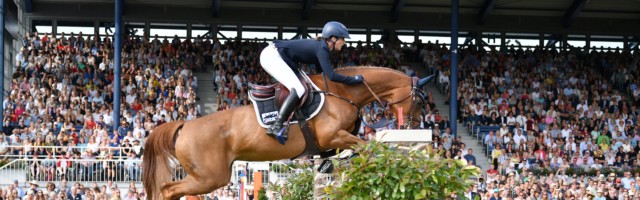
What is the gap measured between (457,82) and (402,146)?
16.5 metres

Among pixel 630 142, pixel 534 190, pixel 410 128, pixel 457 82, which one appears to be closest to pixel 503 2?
pixel 457 82

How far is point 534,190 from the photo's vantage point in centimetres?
1661

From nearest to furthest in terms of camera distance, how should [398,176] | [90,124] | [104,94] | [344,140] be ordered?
[398,176] < [344,140] < [90,124] < [104,94]

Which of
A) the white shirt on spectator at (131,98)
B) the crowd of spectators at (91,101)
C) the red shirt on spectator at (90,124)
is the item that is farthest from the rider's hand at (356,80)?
the white shirt on spectator at (131,98)

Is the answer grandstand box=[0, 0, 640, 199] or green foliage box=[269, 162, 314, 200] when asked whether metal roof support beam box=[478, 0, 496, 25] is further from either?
green foliage box=[269, 162, 314, 200]

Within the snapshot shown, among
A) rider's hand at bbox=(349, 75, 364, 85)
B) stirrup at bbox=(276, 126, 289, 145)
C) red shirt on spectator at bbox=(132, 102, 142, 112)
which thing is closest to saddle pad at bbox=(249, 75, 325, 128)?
stirrup at bbox=(276, 126, 289, 145)

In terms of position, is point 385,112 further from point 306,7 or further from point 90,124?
point 306,7

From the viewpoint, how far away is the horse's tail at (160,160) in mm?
8523

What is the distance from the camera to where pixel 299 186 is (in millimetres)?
8922

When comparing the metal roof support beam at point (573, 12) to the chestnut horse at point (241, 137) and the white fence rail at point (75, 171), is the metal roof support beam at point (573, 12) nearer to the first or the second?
the white fence rail at point (75, 171)

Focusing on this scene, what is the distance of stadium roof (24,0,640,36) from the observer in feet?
90.2

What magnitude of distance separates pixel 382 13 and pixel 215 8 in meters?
5.07

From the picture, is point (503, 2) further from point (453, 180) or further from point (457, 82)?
point (453, 180)

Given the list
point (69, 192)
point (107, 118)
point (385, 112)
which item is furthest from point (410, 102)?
point (107, 118)
